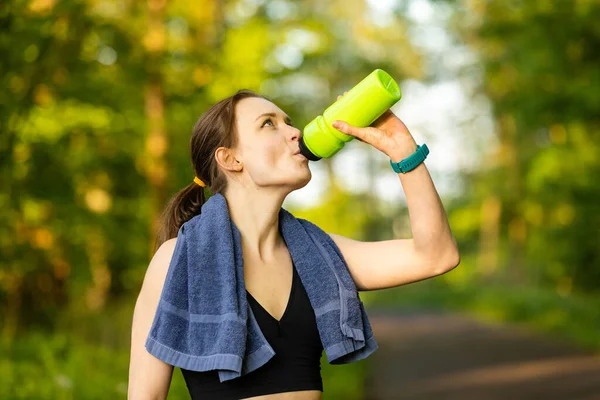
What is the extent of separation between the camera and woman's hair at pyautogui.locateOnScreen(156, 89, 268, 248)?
284 centimetres

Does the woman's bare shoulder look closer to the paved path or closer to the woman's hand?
the woman's hand

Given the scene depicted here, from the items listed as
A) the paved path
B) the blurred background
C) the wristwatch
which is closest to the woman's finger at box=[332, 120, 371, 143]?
the wristwatch

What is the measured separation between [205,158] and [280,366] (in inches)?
27.1

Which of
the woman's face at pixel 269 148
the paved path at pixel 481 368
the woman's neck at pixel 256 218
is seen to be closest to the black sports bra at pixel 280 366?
the woman's neck at pixel 256 218

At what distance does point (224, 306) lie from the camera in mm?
2520

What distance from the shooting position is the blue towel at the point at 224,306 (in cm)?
249

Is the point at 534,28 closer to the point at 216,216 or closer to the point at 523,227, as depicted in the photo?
the point at 216,216

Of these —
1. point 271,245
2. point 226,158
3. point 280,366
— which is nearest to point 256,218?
point 271,245

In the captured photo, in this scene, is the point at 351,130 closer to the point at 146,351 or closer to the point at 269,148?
the point at 269,148

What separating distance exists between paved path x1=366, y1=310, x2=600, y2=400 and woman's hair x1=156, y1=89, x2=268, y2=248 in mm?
8130

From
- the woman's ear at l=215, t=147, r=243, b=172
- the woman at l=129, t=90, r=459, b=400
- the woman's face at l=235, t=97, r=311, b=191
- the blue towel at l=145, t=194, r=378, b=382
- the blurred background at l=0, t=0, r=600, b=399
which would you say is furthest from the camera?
the blurred background at l=0, t=0, r=600, b=399

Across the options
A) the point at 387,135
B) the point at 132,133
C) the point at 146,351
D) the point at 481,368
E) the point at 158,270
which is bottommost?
the point at 481,368

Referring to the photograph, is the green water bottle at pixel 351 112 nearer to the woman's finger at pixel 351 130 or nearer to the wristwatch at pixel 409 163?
the woman's finger at pixel 351 130

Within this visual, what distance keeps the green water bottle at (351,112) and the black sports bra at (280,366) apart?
435 mm
